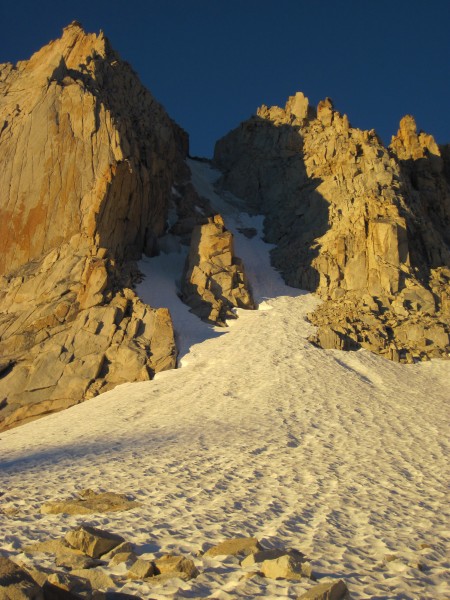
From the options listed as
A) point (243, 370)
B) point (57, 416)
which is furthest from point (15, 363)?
point (243, 370)

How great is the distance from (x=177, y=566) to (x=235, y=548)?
3.59 ft

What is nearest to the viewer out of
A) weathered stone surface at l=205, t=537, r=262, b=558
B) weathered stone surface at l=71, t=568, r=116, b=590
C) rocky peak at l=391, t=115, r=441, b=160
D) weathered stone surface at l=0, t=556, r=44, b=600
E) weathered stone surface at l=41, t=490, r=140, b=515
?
weathered stone surface at l=0, t=556, r=44, b=600

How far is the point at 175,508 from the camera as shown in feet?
34.3

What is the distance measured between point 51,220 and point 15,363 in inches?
375

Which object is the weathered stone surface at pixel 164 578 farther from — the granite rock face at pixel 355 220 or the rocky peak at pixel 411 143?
the rocky peak at pixel 411 143

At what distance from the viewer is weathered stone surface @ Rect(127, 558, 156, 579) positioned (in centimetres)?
693

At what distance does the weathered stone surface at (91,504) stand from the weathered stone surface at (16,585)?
14.2 feet

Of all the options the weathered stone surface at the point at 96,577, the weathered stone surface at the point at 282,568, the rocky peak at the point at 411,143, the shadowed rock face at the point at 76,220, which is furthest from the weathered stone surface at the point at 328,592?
the rocky peak at the point at 411,143

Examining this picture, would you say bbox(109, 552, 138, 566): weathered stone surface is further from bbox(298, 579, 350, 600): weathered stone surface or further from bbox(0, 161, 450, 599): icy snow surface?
bbox(298, 579, 350, 600): weathered stone surface

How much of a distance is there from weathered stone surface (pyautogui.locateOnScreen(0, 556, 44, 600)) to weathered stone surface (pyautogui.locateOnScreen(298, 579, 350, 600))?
2.60 metres

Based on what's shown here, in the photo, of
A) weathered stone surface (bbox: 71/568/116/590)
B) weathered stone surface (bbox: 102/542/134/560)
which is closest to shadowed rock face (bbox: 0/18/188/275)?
weathered stone surface (bbox: 102/542/134/560)

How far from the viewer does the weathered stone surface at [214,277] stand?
2959 centimetres

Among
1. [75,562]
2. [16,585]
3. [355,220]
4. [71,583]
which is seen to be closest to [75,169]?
[355,220]

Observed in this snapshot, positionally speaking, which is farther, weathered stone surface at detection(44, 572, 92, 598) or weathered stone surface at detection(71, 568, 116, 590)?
weathered stone surface at detection(71, 568, 116, 590)
